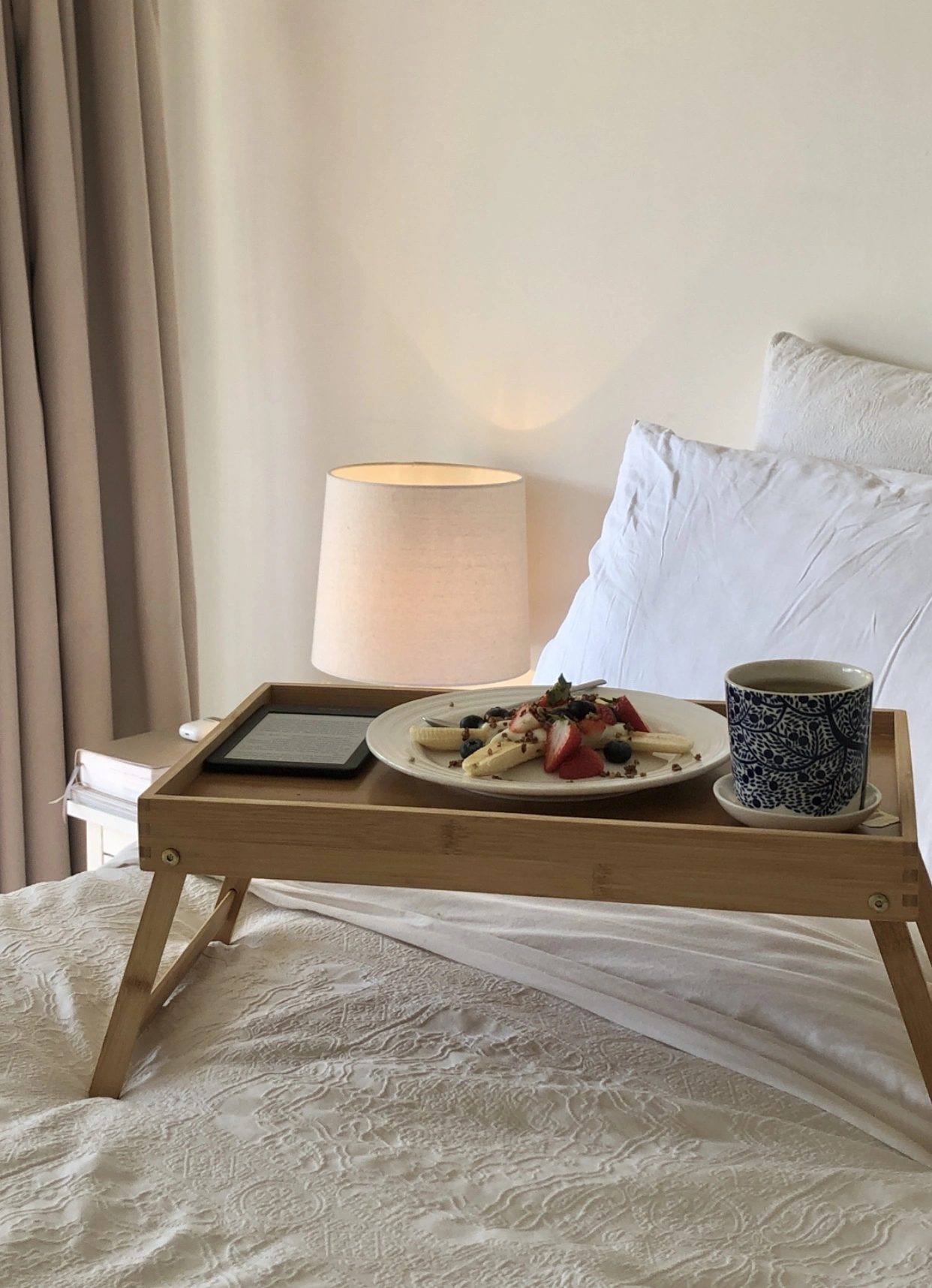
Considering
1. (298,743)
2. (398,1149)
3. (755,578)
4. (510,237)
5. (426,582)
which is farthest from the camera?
(510,237)

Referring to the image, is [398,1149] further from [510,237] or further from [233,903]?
[510,237]

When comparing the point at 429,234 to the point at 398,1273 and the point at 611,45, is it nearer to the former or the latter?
the point at 611,45

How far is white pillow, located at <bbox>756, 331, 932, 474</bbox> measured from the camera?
5.02 feet

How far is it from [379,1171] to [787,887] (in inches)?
12.4

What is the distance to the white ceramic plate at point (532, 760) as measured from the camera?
88 cm

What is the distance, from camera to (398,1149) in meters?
0.81

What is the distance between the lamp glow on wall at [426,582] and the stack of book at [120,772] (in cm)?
31

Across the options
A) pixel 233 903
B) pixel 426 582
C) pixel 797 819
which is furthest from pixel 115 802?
pixel 797 819

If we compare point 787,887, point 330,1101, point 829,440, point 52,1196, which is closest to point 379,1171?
point 330,1101

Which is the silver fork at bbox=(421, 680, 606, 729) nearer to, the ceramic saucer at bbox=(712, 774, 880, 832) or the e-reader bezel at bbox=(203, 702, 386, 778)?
the e-reader bezel at bbox=(203, 702, 386, 778)

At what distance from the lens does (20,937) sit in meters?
1.11

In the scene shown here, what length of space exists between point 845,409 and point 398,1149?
1.12 meters

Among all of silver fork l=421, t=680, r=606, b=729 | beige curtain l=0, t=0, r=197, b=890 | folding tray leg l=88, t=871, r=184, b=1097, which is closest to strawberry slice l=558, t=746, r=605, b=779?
silver fork l=421, t=680, r=606, b=729

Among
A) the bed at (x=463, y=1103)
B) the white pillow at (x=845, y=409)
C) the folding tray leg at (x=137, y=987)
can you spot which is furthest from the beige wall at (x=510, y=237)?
the folding tray leg at (x=137, y=987)
